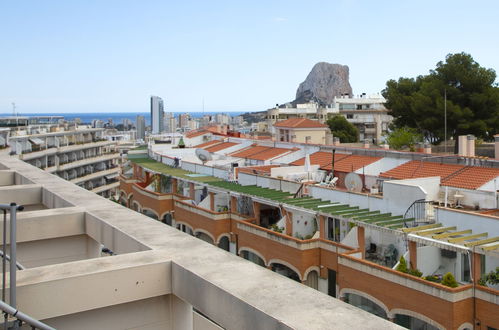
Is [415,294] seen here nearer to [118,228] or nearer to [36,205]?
[36,205]

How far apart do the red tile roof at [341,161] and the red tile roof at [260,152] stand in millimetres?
2774

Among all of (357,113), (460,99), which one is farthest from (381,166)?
(357,113)

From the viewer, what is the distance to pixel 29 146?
182ft

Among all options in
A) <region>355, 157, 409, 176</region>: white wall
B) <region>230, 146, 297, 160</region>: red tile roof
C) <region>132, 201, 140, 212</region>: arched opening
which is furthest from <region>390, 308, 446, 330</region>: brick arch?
<region>132, 201, 140, 212</region>: arched opening

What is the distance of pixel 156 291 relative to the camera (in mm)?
4594

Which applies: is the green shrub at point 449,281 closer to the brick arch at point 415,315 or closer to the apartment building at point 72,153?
the brick arch at point 415,315

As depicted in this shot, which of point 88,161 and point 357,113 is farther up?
point 357,113

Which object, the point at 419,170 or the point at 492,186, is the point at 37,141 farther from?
the point at 492,186

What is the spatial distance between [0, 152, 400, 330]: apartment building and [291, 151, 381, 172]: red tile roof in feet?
76.2

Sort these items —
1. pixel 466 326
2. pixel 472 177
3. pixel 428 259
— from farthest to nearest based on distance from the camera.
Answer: pixel 472 177
pixel 428 259
pixel 466 326

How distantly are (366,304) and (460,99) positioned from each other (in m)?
26.6

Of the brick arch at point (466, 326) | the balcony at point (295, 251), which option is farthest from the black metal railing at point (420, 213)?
the brick arch at point (466, 326)

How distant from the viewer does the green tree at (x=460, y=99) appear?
39562 millimetres

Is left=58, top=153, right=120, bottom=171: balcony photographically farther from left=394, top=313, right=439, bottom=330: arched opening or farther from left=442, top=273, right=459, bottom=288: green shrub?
left=442, top=273, right=459, bottom=288: green shrub
